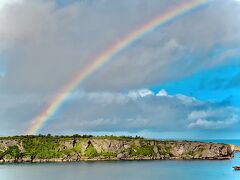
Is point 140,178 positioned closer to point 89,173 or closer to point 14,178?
point 89,173

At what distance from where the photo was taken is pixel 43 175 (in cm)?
17100

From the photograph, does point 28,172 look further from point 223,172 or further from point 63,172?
point 223,172

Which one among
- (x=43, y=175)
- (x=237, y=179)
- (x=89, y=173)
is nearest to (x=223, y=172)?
(x=237, y=179)

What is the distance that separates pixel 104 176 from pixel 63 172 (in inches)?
959

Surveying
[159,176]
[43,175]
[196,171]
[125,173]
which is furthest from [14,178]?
[196,171]

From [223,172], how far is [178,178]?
90.9 ft

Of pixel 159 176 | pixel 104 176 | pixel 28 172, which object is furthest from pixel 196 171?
pixel 28 172

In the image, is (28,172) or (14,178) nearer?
(14,178)

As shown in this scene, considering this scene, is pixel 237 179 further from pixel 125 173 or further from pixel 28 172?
pixel 28 172

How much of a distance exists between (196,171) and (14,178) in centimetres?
6869

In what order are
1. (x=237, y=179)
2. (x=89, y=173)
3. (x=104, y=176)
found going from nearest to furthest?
Result: (x=237, y=179)
(x=104, y=176)
(x=89, y=173)


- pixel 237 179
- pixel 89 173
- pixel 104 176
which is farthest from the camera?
pixel 89 173

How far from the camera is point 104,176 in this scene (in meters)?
164

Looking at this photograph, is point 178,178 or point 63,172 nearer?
point 178,178
